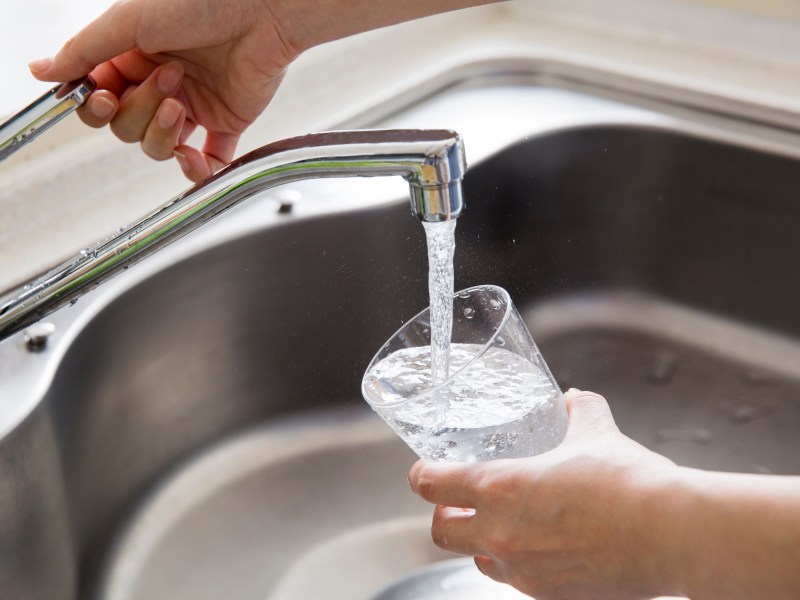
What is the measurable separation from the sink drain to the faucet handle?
454mm

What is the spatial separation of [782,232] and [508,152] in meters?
0.26

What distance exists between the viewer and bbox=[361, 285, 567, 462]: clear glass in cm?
48

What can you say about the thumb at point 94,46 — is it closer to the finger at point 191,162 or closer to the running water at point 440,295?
the finger at point 191,162

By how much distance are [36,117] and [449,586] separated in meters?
0.48

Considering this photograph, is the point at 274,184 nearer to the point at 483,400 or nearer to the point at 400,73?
the point at 483,400

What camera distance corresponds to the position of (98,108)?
64 cm

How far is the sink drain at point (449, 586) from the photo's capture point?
0.78 metres

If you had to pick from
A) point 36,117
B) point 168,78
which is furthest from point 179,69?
point 36,117

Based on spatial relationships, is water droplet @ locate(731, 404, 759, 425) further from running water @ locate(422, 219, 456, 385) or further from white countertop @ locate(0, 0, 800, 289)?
running water @ locate(422, 219, 456, 385)

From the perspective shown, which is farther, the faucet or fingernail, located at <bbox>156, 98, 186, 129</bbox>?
fingernail, located at <bbox>156, 98, 186, 129</bbox>

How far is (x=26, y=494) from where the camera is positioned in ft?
2.04

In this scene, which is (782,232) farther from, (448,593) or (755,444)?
(448,593)

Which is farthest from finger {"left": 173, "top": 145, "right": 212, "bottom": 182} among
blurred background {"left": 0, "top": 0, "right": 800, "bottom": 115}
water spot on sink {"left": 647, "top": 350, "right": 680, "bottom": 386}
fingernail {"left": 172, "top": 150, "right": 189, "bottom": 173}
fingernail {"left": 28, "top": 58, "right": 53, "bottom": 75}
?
water spot on sink {"left": 647, "top": 350, "right": 680, "bottom": 386}

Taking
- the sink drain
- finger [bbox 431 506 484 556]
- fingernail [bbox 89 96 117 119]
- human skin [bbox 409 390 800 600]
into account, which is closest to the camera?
human skin [bbox 409 390 800 600]
